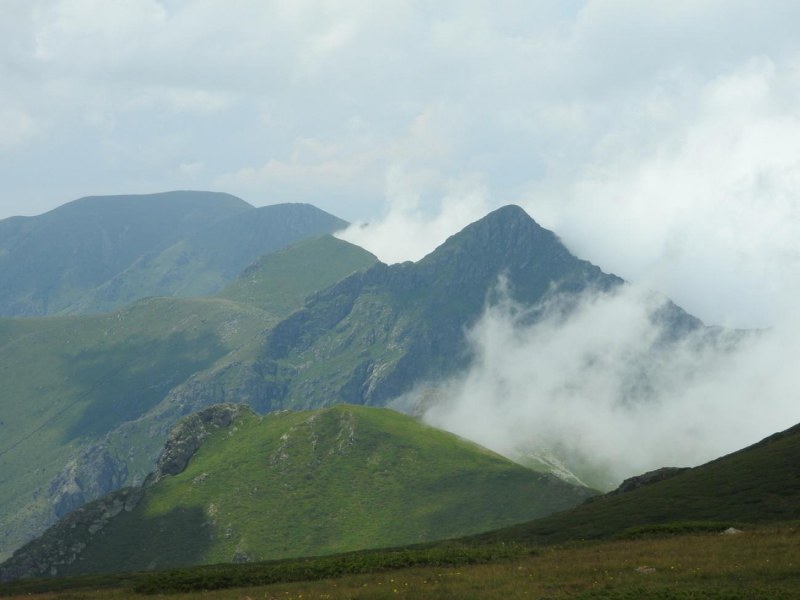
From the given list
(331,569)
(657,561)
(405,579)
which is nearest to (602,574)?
(657,561)

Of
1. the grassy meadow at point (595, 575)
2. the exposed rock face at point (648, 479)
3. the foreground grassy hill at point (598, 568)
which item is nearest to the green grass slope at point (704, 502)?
the foreground grassy hill at point (598, 568)

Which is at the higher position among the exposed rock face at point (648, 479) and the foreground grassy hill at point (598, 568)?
the exposed rock face at point (648, 479)

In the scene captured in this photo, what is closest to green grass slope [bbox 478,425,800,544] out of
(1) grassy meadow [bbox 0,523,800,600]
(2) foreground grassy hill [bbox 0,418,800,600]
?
(2) foreground grassy hill [bbox 0,418,800,600]

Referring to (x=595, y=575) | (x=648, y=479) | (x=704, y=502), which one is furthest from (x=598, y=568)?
(x=648, y=479)

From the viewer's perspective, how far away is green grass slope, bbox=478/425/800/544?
92.9 meters

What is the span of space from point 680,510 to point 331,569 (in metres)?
55.0

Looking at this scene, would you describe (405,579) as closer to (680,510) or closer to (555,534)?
(555,534)

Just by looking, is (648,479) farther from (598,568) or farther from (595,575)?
(595,575)

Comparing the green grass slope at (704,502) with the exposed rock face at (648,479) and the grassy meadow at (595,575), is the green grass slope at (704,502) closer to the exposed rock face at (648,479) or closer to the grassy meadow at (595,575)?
the exposed rock face at (648,479)

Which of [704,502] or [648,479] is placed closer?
[704,502]

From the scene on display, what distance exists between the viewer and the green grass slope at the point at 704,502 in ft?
305

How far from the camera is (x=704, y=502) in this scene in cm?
10456

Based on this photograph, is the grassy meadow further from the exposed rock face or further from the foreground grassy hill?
the exposed rock face

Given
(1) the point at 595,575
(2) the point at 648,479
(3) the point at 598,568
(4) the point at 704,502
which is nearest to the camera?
(1) the point at 595,575
